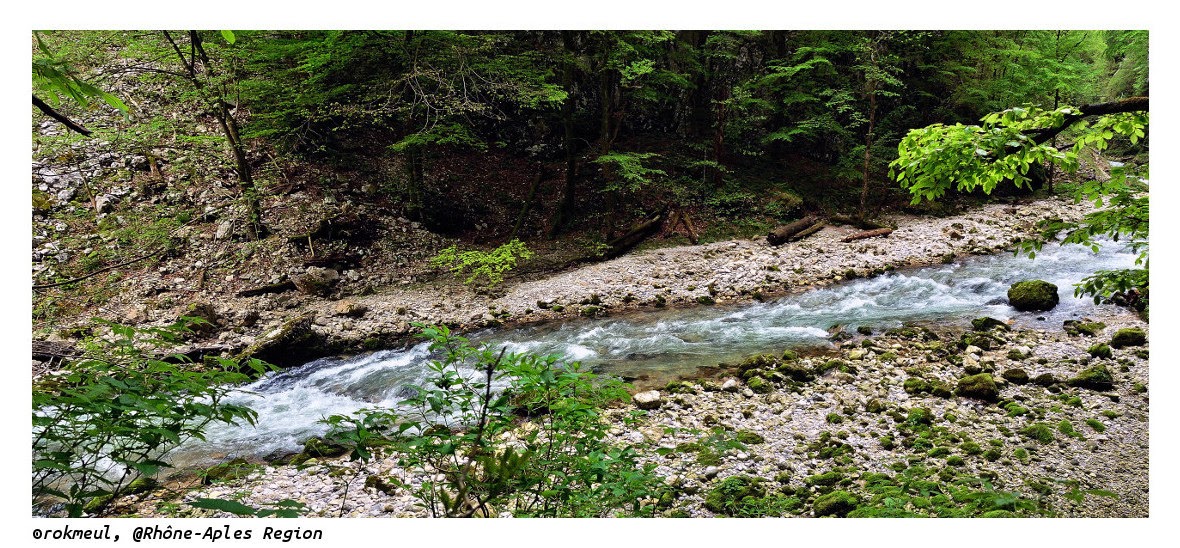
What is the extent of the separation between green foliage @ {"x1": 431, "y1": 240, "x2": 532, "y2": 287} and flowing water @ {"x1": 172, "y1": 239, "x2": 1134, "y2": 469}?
2.09ft

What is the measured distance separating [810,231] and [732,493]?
580cm

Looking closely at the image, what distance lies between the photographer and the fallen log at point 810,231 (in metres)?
7.10

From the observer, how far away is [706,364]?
13.5ft

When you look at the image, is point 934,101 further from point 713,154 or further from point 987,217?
point 713,154

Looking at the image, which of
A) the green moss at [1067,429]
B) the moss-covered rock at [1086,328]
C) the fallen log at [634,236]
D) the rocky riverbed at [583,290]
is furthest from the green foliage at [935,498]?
the fallen log at [634,236]

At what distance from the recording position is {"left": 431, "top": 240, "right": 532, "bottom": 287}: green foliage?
16.4 feet

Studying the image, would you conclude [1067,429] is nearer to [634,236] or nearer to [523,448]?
[523,448]

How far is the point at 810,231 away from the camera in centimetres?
723

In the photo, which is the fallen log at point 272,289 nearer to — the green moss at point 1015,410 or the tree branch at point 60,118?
the tree branch at point 60,118

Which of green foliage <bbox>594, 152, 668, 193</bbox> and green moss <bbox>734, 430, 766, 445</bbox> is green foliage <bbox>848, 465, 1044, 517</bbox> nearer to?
green moss <bbox>734, 430, 766, 445</bbox>

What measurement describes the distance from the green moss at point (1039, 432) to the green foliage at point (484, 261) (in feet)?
13.5

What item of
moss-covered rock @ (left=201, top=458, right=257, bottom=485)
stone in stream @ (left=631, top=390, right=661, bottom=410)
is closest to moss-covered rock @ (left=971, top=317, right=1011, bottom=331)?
stone in stream @ (left=631, top=390, right=661, bottom=410)

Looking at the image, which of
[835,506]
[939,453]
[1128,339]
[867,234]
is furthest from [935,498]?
[867,234]
